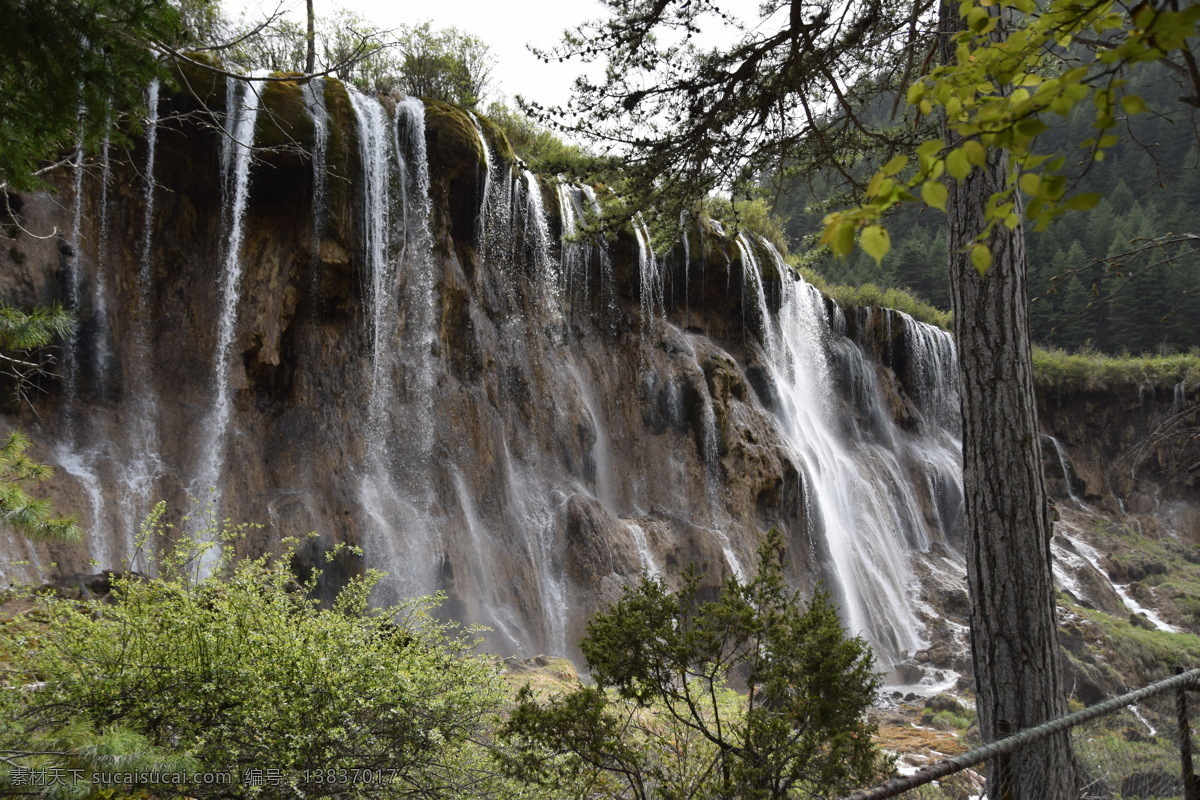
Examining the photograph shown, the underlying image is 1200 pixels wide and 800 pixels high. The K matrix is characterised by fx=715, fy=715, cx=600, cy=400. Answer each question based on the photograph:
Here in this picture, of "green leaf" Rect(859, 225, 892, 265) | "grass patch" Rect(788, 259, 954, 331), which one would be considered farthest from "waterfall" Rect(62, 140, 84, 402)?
"grass patch" Rect(788, 259, 954, 331)

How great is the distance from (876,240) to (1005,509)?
2.69 meters

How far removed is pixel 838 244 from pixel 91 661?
4276 millimetres

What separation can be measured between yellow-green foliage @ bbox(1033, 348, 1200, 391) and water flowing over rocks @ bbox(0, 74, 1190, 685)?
15.3m

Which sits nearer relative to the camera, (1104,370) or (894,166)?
(894,166)

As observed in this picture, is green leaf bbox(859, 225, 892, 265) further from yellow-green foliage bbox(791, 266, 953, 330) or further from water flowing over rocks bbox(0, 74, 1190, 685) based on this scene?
yellow-green foliage bbox(791, 266, 953, 330)

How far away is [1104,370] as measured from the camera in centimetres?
2839

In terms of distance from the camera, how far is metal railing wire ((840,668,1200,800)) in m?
2.29

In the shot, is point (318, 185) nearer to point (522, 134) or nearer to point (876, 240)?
point (522, 134)

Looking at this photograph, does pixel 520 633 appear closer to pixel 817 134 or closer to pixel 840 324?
pixel 817 134

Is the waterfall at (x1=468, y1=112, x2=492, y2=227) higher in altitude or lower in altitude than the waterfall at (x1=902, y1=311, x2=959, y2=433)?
higher

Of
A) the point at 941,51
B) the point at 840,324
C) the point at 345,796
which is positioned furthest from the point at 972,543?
the point at 840,324

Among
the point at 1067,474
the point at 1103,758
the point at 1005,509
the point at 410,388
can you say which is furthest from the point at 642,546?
the point at 1067,474

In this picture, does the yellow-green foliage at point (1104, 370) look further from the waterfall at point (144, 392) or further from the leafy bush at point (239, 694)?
the leafy bush at point (239, 694)

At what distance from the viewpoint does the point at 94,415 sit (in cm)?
1043
